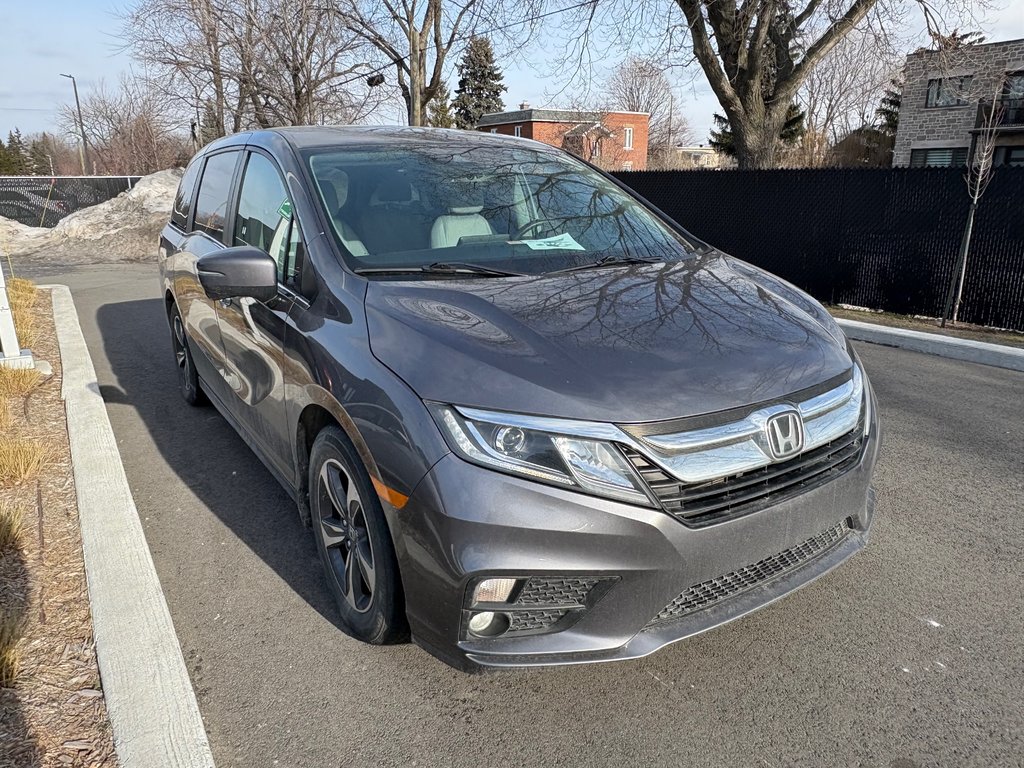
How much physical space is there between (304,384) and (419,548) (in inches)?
37.4

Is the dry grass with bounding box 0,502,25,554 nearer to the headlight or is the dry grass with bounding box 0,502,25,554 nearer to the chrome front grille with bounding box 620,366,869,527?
the headlight

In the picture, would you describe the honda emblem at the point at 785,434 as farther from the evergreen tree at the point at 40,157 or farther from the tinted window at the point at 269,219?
the evergreen tree at the point at 40,157

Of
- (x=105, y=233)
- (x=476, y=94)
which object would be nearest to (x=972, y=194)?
(x=105, y=233)

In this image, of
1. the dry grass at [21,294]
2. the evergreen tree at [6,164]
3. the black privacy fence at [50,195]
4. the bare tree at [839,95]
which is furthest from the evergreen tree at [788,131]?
the evergreen tree at [6,164]

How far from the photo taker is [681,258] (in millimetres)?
3428

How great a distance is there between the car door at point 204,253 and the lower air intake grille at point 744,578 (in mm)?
2845

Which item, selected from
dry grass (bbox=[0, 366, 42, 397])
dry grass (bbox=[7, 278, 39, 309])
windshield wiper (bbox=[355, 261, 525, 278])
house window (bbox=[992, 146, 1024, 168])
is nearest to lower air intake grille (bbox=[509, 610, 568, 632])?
windshield wiper (bbox=[355, 261, 525, 278])

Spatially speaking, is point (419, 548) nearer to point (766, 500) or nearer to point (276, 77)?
point (766, 500)

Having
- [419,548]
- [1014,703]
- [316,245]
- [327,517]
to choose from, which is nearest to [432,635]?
[419,548]

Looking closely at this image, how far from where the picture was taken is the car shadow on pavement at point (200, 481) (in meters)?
3.37

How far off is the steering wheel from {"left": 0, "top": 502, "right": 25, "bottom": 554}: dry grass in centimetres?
252

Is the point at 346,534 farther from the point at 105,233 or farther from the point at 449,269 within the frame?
the point at 105,233

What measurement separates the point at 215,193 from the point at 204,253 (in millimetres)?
392

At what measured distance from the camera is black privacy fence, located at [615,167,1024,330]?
8969mm
